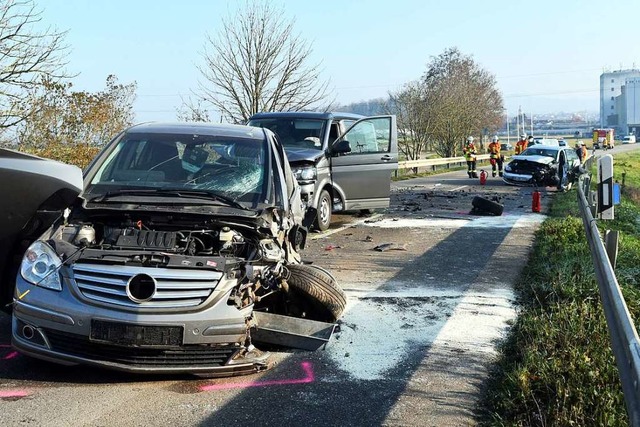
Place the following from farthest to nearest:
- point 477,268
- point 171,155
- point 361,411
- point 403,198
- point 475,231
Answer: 1. point 403,198
2. point 475,231
3. point 477,268
4. point 171,155
5. point 361,411

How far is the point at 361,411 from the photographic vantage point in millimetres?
4039

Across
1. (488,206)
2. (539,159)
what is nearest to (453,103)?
(539,159)

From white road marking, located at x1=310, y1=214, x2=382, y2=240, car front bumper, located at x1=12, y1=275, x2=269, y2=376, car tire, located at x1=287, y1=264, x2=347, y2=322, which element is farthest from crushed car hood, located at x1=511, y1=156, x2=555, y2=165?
car front bumper, located at x1=12, y1=275, x2=269, y2=376

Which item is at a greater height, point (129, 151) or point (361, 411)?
point (129, 151)

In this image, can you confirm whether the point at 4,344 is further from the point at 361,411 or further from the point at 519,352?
the point at 519,352

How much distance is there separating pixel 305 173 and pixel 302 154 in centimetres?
37

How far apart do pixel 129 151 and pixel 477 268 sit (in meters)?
4.65

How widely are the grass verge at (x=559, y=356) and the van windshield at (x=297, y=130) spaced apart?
15.5ft

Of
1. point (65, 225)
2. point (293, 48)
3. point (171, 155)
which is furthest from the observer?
point (293, 48)

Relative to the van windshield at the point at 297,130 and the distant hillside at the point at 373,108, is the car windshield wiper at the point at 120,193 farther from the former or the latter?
the distant hillside at the point at 373,108

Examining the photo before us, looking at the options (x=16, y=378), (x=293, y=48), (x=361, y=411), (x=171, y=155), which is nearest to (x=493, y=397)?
(x=361, y=411)

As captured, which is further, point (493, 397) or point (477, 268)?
point (477, 268)

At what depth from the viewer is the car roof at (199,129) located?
21.2 ft

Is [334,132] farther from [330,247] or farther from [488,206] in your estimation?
[488,206]
